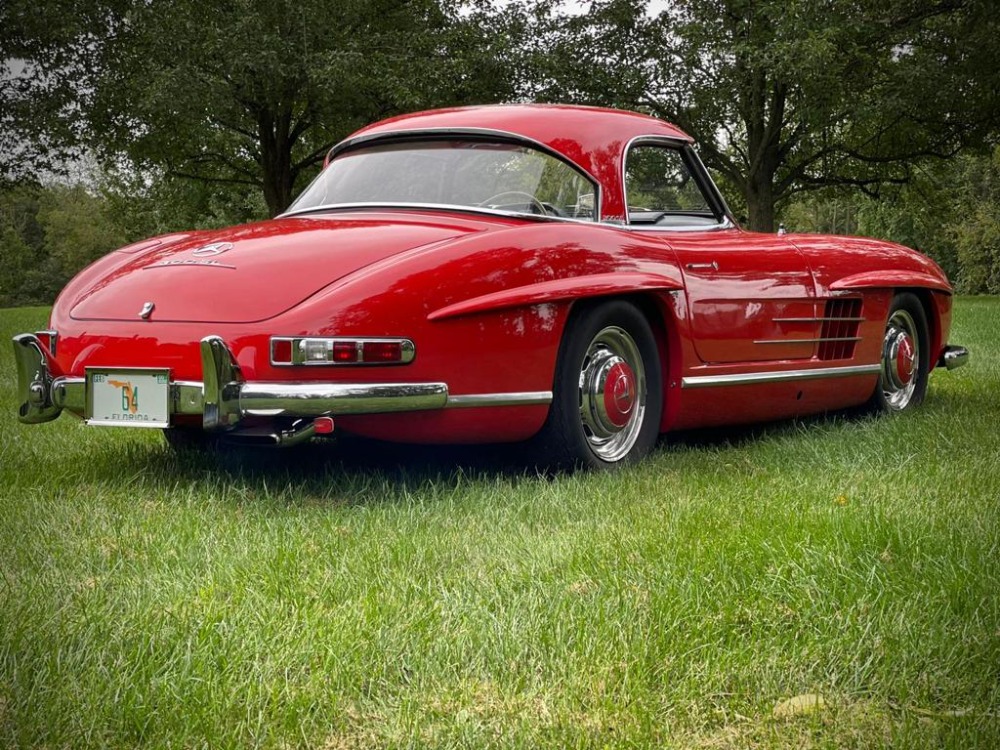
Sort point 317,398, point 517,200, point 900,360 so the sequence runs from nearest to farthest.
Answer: point 317,398, point 517,200, point 900,360

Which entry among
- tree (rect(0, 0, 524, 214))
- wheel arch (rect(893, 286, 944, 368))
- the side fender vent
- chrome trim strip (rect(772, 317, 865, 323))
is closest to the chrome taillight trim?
chrome trim strip (rect(772, 317, 865, 323))

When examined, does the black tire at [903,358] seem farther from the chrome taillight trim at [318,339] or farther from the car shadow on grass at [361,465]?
the chrome taillight trim at [318,339]

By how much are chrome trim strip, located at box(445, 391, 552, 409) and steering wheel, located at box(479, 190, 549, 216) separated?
839 millimetres

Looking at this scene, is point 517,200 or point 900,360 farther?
point 900,360

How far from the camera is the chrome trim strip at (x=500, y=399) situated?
3.94 m

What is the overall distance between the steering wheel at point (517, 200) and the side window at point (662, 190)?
590mm

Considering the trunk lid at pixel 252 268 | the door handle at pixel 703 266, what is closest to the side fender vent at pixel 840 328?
the door handle at pixel 703 266

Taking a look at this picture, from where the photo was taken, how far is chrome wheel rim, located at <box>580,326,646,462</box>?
4465 mm

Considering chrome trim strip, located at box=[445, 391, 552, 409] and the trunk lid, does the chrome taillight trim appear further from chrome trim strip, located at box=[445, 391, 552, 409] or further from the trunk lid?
chrome trim strip, located at box=[445, 391, 552, 409]

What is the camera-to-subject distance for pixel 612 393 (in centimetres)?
450

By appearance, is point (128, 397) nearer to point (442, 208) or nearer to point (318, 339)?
point (318, 339)

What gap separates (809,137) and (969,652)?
20.3 m

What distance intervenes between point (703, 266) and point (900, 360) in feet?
6.98

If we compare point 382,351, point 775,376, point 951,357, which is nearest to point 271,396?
point 382,351
